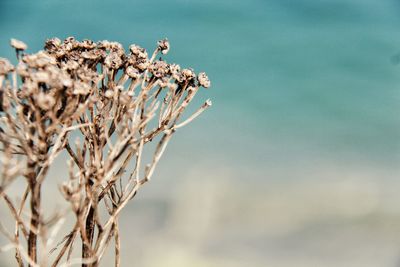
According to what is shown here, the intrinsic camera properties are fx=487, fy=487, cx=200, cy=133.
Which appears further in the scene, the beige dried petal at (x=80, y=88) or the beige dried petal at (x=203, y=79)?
the beige dried petal at (x=203, y=79)

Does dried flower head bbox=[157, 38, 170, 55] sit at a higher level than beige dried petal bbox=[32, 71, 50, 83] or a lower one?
higher

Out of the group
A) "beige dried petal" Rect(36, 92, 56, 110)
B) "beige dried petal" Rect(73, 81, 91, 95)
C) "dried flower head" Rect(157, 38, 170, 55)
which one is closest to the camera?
"beige dried petal" Rect(36, 92, 56, 110)

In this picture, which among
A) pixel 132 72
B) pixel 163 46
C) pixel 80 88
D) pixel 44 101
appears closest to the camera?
pixel 44 101

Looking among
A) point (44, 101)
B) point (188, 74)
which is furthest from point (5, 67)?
point (188, 74)

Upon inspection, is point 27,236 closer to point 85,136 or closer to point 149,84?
point 85,136

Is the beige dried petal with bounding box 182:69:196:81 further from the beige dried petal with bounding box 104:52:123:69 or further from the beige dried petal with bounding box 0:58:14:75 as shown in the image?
the beige dried petal with bounding box 0:58:14:75

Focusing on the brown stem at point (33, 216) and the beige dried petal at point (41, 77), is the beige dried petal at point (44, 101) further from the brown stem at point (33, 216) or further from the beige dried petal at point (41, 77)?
the brown stem at point (33, 216)

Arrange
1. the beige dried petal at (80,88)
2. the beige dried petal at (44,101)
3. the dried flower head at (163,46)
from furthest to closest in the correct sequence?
1. the dried flower head at (163,46)
2. the beige dried petal at (80,88)
3. the beige dried petal at (44,101)

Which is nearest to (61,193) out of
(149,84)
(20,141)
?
(20,141)

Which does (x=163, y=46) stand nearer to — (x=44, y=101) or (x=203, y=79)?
(x=203, y=79)

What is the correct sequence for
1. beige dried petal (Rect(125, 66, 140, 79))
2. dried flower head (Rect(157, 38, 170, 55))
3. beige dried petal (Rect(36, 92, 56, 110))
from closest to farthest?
beige dried petal (Rect(36, 92, 56, 110)) → beige dried petal (Rect(125, 66, 140, 79)) → dried flower head (Rect(157, 38, 170, 55))

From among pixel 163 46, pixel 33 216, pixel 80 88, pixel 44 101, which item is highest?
pixel 163 46
